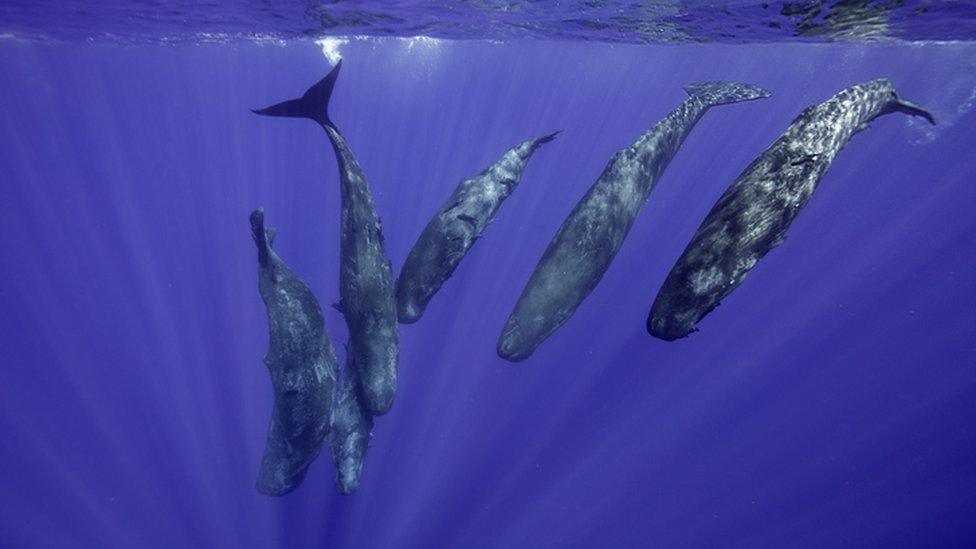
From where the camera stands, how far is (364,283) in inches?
328

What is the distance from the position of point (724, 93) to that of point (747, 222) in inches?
270

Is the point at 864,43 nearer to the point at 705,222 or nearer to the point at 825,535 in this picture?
the point at 825,535

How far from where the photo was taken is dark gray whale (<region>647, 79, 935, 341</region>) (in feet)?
17.5

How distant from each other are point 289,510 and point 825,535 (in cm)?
2078

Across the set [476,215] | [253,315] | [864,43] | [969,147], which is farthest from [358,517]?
[969,147]

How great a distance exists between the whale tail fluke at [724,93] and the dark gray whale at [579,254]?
85.9 inches

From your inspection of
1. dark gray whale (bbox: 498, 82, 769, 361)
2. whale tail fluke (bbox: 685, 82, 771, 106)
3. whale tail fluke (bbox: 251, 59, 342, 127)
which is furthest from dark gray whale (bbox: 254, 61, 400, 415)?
whale tail fluke (bbox: 685, 82, 771, 106)

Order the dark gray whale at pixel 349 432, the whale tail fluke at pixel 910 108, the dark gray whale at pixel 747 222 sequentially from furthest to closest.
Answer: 1. the dark gray whale at pixel 349 432
2. the whale tail fluke at pixel 910 108
3. the dark gray whale at pixel 747 222

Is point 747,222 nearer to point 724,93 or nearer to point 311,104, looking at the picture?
point 724,93

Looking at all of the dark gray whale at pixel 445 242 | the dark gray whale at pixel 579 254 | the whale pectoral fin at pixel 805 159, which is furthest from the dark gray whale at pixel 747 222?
the dark gray whale at pixel 445 242

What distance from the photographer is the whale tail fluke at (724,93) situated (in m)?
10.8

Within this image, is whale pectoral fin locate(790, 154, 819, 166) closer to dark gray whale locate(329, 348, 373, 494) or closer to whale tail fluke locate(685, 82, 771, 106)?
whale tail fluke locate(685, 82, 771, 106)

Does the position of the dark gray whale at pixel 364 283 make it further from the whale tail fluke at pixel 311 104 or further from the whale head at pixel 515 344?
the whale head at pixel 515 344

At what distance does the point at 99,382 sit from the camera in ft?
97.2
